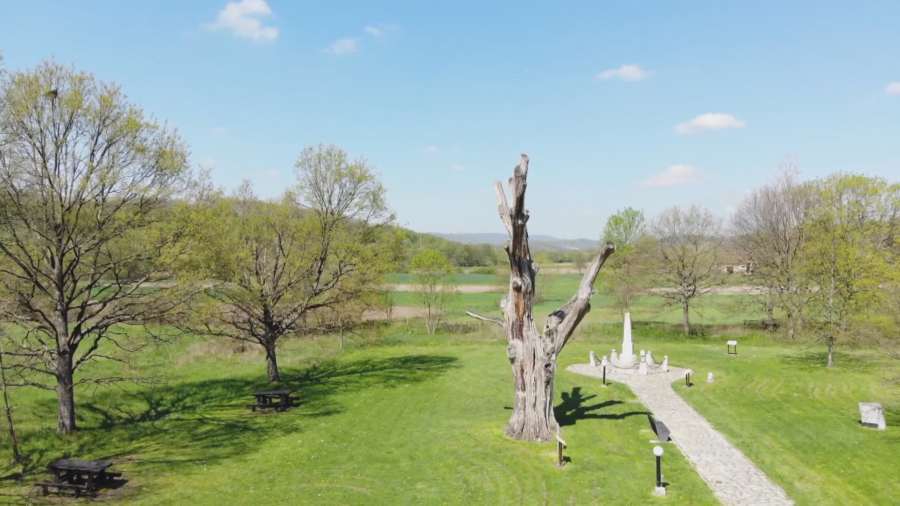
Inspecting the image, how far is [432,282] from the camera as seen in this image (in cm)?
4544

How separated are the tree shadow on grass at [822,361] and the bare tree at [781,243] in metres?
4.60

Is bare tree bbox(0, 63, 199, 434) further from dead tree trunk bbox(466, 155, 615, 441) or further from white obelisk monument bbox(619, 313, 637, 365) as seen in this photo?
white obelisk monument bbox(619, 313, 637, 365)

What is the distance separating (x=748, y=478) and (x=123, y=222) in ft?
69.9

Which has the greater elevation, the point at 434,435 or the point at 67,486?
the point at 67,486

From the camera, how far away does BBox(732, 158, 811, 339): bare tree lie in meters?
36.7

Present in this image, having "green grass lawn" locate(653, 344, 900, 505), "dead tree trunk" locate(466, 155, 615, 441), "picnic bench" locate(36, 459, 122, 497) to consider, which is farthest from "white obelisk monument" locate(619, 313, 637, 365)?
"picnic bench" locate(36, 459, 122, 497)

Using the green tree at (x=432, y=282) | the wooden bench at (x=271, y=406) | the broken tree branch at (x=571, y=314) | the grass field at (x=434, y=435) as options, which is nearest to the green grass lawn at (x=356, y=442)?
the grass field at (x=434, y=435)

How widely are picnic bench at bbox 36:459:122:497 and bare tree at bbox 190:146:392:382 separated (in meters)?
10.7

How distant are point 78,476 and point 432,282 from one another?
3333cm

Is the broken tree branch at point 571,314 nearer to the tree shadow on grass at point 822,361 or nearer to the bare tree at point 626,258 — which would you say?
the tree shadow on grass at point 822,361

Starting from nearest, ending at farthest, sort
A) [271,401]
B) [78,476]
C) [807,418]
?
[78,476]
[807,418]
[271,401]

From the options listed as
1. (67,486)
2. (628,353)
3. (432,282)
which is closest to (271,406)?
(67,486)

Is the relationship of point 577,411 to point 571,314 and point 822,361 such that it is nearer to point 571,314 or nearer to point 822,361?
point 571,314

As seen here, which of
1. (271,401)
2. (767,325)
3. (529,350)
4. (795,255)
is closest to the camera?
(529,350)
